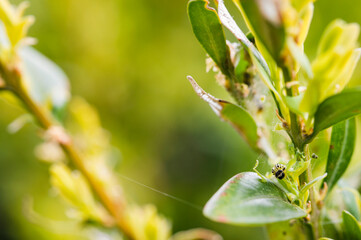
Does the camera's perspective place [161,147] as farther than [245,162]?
Yes

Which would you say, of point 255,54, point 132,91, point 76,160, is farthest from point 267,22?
point 132,91

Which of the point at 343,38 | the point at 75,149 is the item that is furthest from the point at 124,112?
the point at 343,38

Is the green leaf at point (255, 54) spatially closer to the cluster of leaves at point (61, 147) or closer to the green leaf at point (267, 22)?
the green leaf at point (267, 22)

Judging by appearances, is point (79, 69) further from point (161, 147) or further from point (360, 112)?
point (360, 112)

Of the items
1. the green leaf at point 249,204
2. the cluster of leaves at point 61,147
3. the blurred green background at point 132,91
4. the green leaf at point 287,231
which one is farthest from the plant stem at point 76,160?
the blurred green background at point 132,91

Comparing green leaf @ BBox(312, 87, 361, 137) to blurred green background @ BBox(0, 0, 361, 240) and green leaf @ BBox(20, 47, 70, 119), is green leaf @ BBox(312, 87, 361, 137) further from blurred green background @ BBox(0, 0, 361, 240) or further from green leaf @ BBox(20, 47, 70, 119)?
blurred green background @ BBox(0, 0, 361, 240)

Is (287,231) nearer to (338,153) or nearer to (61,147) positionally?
(338,153)

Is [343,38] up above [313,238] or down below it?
above

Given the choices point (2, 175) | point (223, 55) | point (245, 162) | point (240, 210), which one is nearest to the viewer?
point (240, 210)

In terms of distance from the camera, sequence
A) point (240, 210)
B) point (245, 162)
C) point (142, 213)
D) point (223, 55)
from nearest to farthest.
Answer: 1. point (240, 210)
2. point (223, 55)
3. point (142, 213)
4. point (245, 162)
